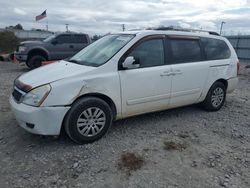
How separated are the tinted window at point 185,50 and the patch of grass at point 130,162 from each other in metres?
1.96

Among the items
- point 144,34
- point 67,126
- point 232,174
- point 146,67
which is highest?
point 144,34

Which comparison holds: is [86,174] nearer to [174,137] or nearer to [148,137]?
[148,137]

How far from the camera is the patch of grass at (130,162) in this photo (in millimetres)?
3189

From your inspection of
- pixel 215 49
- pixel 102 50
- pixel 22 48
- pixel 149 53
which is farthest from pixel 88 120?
pixel 22 48

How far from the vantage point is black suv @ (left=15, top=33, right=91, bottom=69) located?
11625mm

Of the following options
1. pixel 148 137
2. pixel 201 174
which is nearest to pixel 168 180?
pixel 201 174

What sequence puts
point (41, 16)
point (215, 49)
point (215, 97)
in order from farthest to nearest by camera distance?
point (41, 16), point (215, 97), point (215, 49)

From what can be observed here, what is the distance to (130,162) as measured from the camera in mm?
3312

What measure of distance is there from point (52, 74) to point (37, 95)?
458 millimetres

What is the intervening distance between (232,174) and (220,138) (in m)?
1.07

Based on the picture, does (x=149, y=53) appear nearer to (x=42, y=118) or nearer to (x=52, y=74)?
(x=52, y=74)

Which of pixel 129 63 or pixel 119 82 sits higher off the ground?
pixel 129 63

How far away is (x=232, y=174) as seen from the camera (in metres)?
3.12

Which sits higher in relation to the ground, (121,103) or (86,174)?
(121,103)
